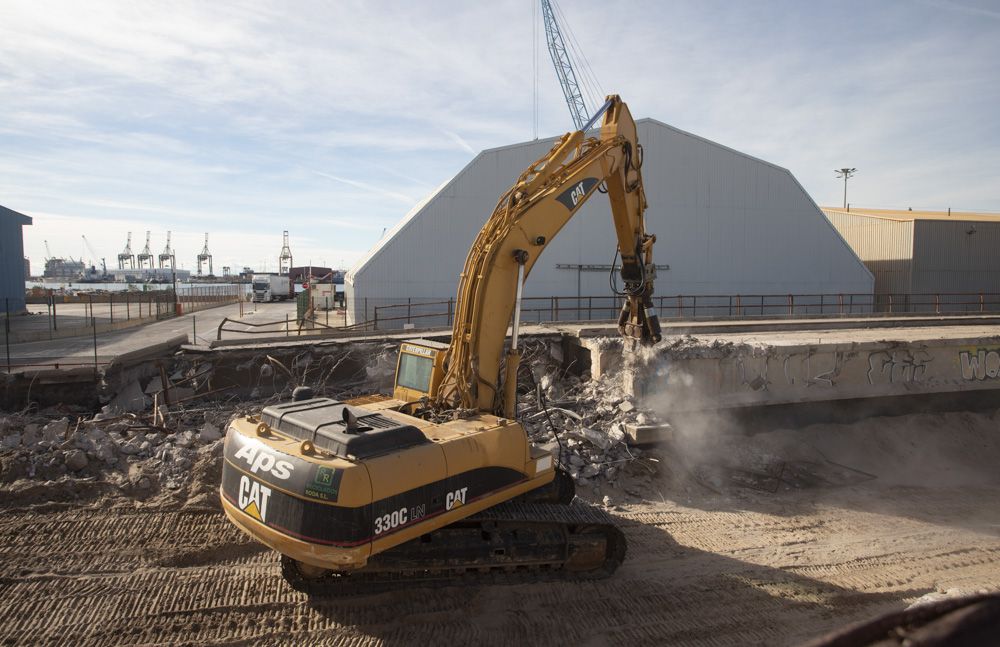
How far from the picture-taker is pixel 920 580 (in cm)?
749

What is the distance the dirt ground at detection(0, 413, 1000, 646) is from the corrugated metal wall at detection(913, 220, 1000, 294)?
1115 inches

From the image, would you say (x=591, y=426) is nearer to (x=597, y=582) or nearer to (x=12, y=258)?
(x=597, y=582)

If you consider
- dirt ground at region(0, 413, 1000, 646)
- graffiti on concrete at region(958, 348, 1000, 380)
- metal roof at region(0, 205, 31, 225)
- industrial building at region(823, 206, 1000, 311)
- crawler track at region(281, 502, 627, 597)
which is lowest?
dirt ground at region(0, 413, 1000, 646)

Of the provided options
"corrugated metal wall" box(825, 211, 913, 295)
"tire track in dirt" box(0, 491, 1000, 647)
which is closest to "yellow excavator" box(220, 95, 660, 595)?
"tire track in dirt" box(0, 491, 1000, 647)

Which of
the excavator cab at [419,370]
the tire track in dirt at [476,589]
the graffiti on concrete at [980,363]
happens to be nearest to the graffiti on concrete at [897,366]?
the graffiti on concrete at [980,363]

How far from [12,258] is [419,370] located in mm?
37951

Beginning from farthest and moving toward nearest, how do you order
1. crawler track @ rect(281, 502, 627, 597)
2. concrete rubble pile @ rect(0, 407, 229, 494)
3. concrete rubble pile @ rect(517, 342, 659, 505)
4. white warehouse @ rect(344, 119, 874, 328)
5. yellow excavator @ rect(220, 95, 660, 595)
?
white warehouse @ rect(344, 119, 874, 328), concrete rubble pile @ rect(517, 342, 659, 505), concrete rubble pile @ rect(0, 407, 229, 494), crawler track @ rect(281, 502, 627, 597), yellow excavator @ rect(220, 95, 660, 595)

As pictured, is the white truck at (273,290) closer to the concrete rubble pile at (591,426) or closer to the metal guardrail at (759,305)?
the metal guardrail at (759,305)

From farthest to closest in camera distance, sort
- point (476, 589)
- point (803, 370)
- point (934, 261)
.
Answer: point (934, 261), point (803, 370), point (476, 589)

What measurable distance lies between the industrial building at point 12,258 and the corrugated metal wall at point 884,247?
46.5 metres

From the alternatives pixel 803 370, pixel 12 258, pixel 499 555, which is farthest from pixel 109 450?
pixel 12 258

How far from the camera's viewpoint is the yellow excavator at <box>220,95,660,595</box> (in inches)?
216

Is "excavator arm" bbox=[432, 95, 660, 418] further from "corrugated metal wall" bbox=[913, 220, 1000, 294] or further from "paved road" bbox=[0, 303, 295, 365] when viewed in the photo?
"corrugated metal wall" bbox=[913, 220, 1000, 294]

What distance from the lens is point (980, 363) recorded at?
1385 cm
